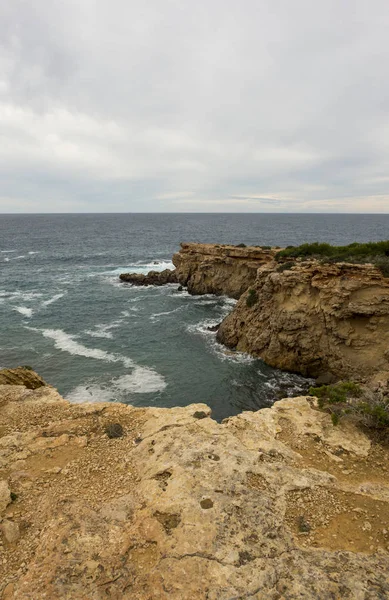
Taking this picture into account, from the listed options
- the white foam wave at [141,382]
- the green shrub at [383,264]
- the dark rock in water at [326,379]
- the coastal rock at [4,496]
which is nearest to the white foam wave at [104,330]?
the white foam wave at [141,382]

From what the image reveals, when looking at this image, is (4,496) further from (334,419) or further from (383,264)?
(383,264)

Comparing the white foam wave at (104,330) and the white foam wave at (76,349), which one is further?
the white foam wave at (104,330)

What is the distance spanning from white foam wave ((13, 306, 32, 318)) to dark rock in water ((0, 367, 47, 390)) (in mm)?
25056

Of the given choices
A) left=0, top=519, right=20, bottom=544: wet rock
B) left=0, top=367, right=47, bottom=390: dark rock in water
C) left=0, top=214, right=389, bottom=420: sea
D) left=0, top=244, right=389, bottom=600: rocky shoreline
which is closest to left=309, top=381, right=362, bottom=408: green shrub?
left=0, top=244, right=389, bottom=600: rocky shoreline

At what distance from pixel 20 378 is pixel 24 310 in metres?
28.4

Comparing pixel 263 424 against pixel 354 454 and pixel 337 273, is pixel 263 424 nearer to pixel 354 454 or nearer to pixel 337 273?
pixel 354 454

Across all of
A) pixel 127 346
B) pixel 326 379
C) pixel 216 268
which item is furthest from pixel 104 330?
pixel 326 379

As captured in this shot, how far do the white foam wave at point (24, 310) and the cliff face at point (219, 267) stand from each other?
22.0 m

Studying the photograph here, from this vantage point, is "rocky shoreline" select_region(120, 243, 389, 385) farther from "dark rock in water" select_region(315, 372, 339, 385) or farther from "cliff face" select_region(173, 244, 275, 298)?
"cliff face" select_region(173, 244, 275, 298)

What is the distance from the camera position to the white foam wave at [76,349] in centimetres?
2909

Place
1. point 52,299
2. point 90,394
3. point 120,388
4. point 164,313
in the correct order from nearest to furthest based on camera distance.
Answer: point 90,394 < point 120,388 < point 164,313 < point 52,299

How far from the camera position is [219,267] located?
49156mm

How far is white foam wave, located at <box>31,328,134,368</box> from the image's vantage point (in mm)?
29091

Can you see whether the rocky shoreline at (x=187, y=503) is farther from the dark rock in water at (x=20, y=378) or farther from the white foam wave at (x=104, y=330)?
the white foam wave at (x=104, y=330)
